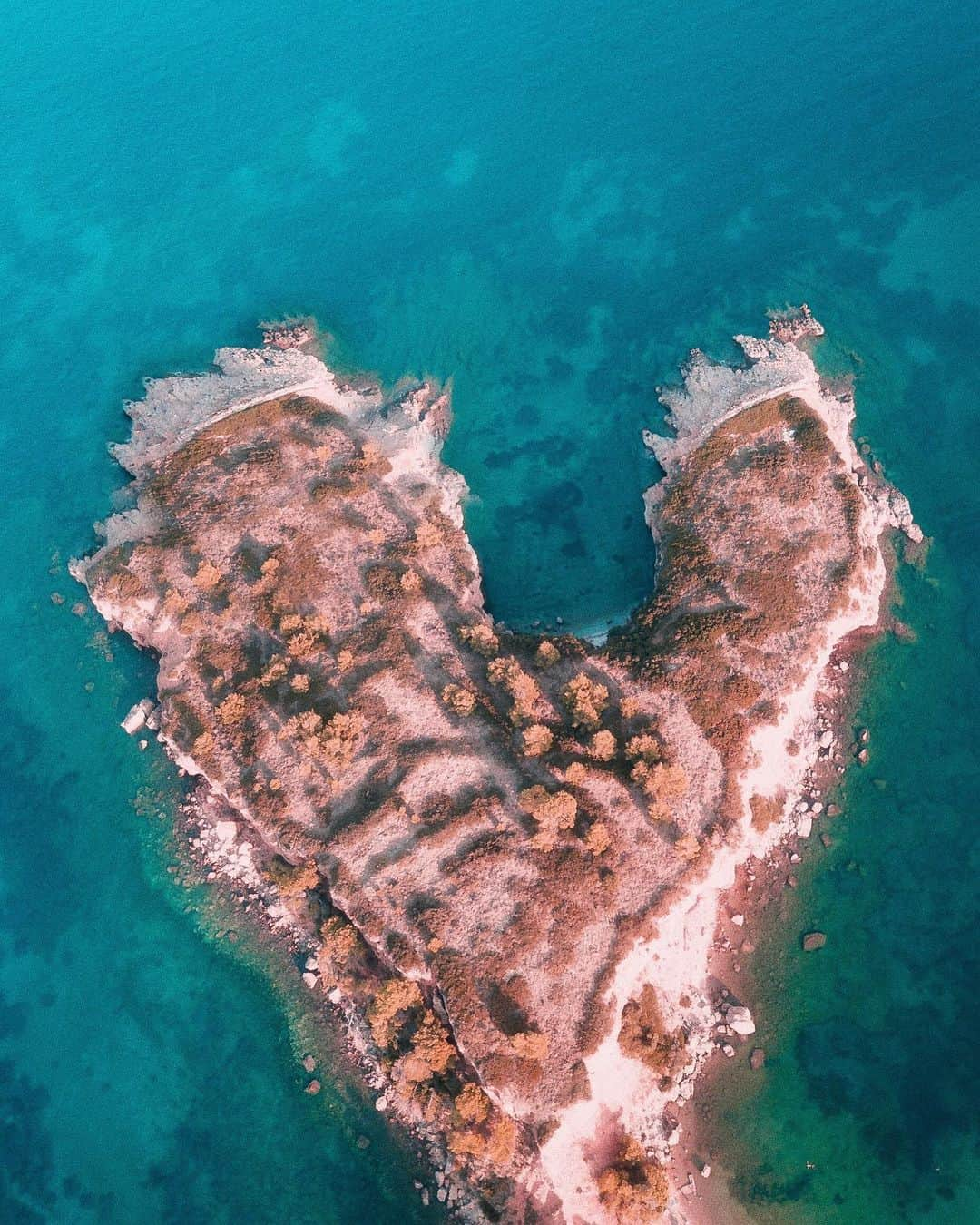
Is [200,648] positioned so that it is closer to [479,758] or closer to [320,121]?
[479,758]

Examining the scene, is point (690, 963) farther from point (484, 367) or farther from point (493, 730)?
point (484, 367)

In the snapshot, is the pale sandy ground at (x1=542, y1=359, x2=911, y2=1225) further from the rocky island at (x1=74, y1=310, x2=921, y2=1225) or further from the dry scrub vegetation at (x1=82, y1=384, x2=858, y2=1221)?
the dry scrub vegetation at (x1=82, y1=384, x2=858, y2=1221)

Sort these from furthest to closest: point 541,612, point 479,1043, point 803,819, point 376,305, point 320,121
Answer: point 320,121 → point 376,305 → point 541,612 → point 803,819 → point 479,1043

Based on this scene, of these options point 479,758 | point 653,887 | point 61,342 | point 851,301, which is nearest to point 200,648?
point 479,758

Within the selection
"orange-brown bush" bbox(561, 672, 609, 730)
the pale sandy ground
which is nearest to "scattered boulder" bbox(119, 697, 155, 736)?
"orange-brown bush" bbox(561, 672, 609, 730)

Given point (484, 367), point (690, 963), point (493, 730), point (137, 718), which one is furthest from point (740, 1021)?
point (484, 367)

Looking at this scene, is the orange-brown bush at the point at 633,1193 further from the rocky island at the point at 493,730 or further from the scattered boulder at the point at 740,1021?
the scattered boulder at the point at 740,1021

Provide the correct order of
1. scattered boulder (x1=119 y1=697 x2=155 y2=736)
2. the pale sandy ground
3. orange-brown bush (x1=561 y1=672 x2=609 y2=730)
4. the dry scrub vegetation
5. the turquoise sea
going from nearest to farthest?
the pale sandy ground → the dry scrub vegetation → the turquoise sea → orange-brown bush (x1=561 y1=672 x2=609 y2=730) → scattered boulder (x1=119 y1=697 x2=155 y2=736)
